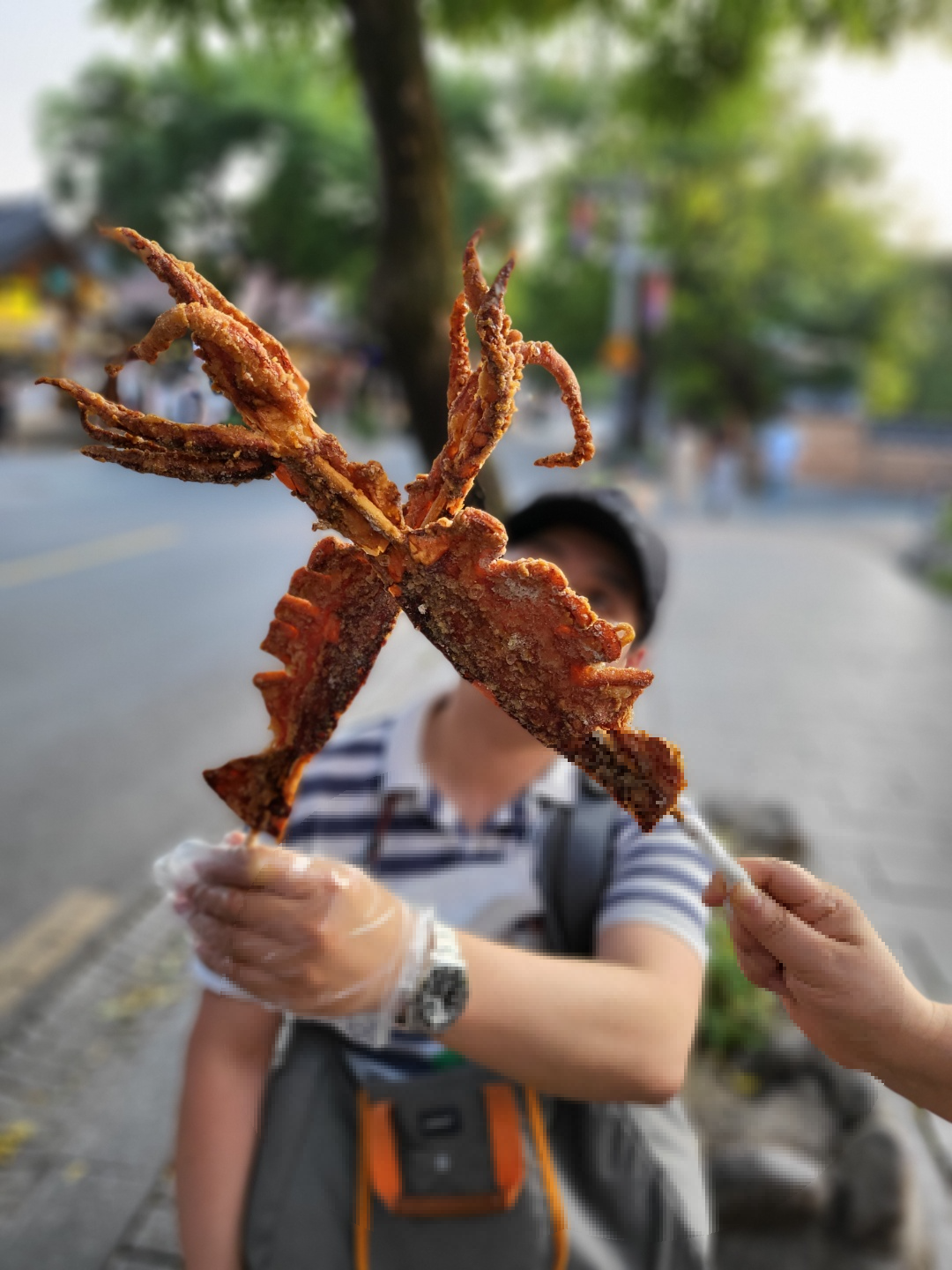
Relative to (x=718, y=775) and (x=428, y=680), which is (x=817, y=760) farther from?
(x=428, y=680)

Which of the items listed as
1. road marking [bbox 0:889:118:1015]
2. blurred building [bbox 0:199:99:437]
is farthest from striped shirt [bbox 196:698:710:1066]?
blurred building [bbox 0:199:99:437]

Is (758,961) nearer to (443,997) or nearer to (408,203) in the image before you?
(443,997)

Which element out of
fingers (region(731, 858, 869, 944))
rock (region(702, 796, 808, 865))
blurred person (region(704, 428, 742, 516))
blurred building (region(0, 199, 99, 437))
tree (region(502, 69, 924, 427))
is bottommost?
fingers (region(731, 858, 869, 944))

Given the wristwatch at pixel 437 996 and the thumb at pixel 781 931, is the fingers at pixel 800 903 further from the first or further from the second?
the wristwatch at pixel 437 996

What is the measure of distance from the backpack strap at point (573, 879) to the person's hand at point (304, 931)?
0.33 m

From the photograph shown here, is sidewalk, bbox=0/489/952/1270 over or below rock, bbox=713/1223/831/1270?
over

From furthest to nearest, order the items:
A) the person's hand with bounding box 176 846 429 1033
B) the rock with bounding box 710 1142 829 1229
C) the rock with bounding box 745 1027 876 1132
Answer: the rock with bounding box 745 1027 876 1132 < the rock with bounding box 710 1142 829 1229 < the person's hand with bounding box 176 846 429 1033

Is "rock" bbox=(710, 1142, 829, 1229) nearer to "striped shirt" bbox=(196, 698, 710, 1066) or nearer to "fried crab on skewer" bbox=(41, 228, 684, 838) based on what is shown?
"striped shirt" bbox=(196, 698, 710, 1066)

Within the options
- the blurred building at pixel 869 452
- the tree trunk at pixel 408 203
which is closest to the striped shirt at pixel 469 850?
the tree trunk at pixel 408 203

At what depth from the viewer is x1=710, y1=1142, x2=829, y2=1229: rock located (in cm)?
232

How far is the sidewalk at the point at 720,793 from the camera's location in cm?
271

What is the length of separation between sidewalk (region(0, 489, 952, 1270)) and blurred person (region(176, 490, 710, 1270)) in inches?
48.4

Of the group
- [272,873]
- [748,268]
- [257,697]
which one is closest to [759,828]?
[272,873]

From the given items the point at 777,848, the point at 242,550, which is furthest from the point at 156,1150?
the point at 242,550
